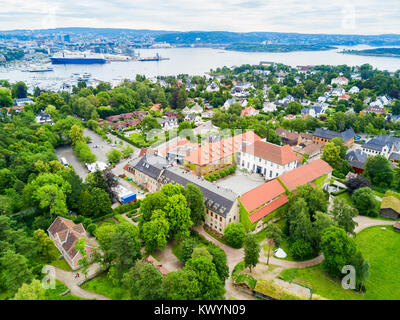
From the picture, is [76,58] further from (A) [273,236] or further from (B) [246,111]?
(A) [273,236]

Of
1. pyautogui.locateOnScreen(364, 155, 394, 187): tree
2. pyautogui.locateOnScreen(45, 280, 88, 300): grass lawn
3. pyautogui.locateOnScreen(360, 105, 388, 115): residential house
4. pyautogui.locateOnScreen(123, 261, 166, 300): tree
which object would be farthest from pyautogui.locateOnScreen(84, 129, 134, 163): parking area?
pyautogui.locateOnScreen(360, 105, 388, 115): residential house

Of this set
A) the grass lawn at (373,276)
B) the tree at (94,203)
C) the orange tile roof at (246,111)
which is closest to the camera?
the grass lawn at (373,276)

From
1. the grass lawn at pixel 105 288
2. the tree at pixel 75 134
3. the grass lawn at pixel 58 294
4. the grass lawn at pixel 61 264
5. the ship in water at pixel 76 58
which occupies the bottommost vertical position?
the grass lawn at pixel 105 288

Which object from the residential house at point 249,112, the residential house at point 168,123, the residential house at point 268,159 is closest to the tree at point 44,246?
the residential house at point 268,159

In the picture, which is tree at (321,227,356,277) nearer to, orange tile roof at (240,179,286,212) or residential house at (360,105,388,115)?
orange tile roof at (240,179,286,212)

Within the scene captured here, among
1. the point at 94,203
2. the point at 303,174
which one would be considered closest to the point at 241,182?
the point at 303,174

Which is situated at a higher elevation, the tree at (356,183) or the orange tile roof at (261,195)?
the orange tile roof at (261,195)

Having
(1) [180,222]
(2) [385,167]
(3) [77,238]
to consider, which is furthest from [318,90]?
(3) [77,238]

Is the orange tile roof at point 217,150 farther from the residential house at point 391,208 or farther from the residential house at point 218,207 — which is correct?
the residential house at point 391,208
